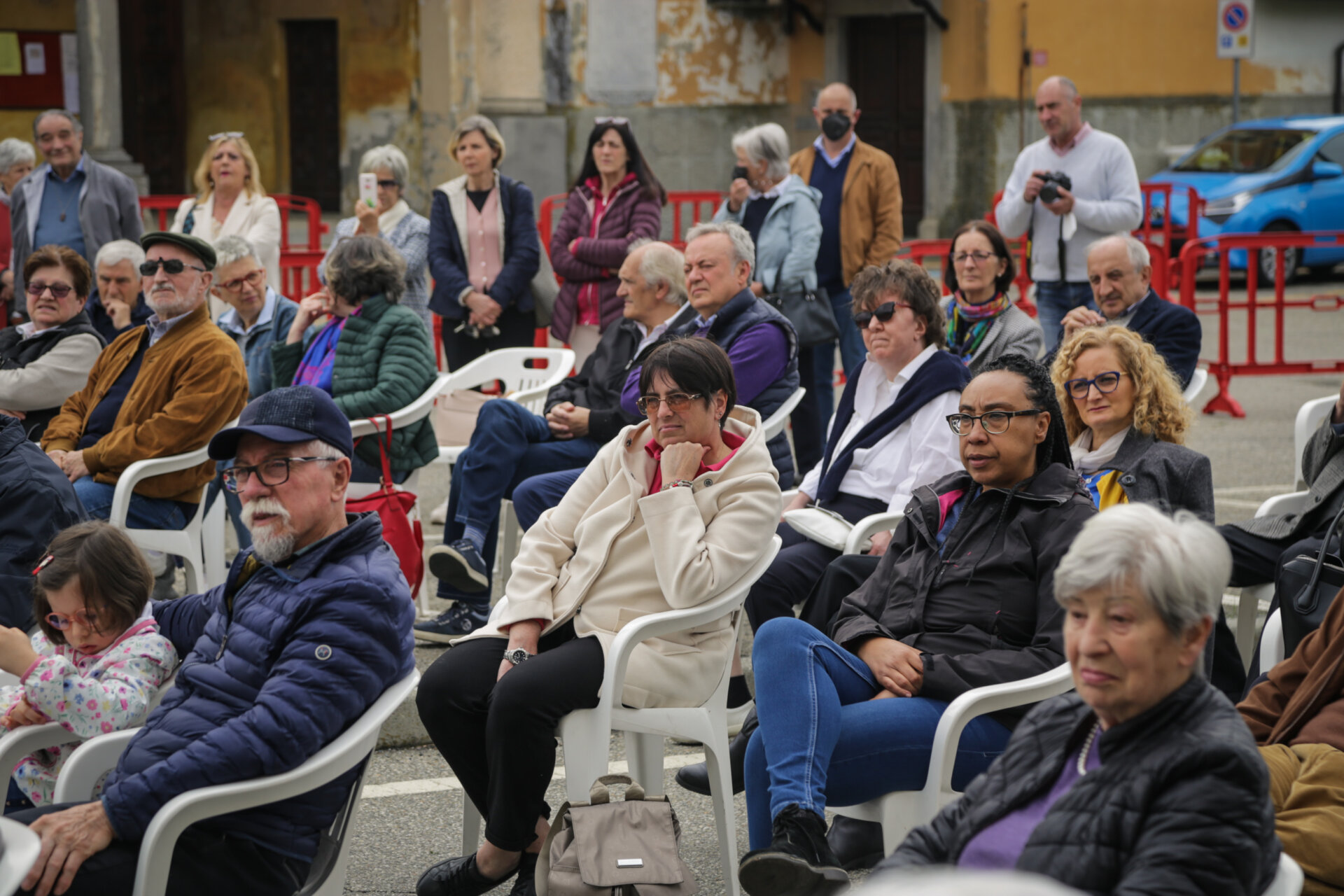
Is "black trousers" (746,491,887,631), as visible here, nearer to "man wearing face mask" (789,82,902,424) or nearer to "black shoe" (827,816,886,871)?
"black shoe" (827,816,886,871)

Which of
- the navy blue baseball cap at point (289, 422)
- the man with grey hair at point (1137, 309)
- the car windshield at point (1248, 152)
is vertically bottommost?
the navy blue baseball cap at point (289, 422)

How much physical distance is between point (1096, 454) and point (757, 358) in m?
1.48

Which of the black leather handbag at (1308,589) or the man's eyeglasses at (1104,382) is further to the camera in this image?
the man's eyeglasses at (1104,382)

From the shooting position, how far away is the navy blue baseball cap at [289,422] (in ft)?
10.6

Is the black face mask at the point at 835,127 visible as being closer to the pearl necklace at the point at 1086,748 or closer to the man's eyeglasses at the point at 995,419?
the man's eyeglasses at the point at 995,419

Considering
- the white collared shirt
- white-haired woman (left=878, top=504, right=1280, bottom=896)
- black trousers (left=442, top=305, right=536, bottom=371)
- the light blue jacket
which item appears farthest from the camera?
black trousers (left=442, top=305, right=536, bottom=371)

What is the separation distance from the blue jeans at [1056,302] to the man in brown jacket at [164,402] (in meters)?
3.90

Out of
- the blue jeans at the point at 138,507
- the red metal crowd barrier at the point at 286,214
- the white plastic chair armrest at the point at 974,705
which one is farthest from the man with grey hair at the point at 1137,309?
the red metal crowd barrier at the point at 286,214

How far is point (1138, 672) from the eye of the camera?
2311mm

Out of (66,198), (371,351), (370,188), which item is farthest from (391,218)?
(371,351)

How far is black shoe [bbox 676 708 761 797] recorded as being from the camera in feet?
12.9

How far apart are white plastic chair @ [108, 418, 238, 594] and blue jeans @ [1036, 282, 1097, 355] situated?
3.93m

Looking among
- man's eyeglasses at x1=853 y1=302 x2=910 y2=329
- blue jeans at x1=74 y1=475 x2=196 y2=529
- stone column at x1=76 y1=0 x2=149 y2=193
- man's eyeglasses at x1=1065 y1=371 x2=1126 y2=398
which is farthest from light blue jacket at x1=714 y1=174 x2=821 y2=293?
stone column at x1=76 y1=0 x2=149 y2=193

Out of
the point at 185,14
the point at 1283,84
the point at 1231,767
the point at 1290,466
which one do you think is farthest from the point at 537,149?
the point at 1231,767
